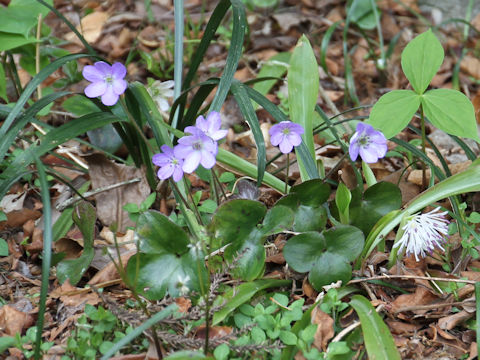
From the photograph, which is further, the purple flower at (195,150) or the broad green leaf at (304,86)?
the broad green leaf at (304,86)

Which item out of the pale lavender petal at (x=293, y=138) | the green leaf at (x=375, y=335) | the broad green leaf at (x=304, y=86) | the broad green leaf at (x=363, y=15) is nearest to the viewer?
the green leaf at (x=375, y=335)

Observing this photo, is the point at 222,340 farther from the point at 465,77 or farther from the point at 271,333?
the point at 465,77

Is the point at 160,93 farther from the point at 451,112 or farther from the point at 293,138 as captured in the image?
the point at 451,112

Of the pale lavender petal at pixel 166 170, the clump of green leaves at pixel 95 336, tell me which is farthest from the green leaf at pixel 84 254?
the pale lavender petal at pixel 166 170

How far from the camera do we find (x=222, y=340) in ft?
4.81

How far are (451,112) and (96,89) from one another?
1.05 metres

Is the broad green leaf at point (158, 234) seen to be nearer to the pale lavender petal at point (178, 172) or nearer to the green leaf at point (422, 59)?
the pale lavender petal at point (178, 172)

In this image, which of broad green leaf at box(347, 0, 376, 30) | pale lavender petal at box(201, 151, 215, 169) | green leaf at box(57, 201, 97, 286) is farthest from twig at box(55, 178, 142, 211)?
broad green leaf at box(347, 0, 376, 30)

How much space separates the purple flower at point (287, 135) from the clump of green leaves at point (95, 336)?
0.67 metres

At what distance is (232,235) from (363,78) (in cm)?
180

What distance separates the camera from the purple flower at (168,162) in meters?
1.57

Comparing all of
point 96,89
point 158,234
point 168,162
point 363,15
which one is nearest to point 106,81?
point 96,89

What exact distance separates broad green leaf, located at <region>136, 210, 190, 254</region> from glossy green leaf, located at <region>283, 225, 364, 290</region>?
312 mm

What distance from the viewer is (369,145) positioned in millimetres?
1580
